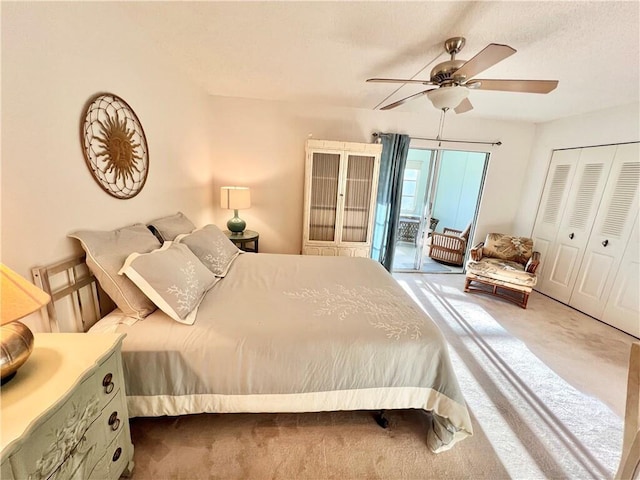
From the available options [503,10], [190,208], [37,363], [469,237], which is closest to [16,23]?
[37,363]

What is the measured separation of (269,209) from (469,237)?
332cm

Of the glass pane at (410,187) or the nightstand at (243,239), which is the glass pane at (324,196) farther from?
the glass pane at (410,187)

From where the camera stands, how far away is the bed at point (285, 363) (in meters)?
1.24

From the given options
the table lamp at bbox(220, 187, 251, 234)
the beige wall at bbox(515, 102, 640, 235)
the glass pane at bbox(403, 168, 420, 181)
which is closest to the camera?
the beige wall at bbox(515, 102, 640, 235)

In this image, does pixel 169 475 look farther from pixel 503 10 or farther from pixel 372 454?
pixel 503 10

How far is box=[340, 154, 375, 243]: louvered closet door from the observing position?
3.27 metres

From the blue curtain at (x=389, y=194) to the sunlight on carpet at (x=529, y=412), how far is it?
1.50m

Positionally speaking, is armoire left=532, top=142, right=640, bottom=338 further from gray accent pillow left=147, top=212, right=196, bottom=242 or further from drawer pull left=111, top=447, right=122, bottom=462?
gray accent pillow left=147, top=212, right=196, bottom=242

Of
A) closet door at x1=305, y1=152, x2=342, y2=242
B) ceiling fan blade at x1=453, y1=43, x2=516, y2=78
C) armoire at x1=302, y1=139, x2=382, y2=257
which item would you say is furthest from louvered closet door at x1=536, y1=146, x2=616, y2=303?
closet door at x1=305, y1=152, x2=342, y2=242

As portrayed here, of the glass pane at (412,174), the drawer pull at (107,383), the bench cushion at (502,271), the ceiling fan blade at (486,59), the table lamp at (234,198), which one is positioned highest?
the ceiling fan blade at (486,59)

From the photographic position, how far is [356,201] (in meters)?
3.40

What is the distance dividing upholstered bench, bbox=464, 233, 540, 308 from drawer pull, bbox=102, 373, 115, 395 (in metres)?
3.75

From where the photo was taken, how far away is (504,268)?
317 centimetres

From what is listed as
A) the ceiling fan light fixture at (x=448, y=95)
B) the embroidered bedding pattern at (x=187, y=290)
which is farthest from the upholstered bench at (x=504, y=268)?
the embroidered bedding pattern at (x=187, y=290)
